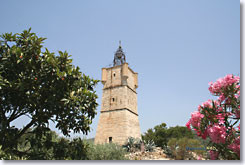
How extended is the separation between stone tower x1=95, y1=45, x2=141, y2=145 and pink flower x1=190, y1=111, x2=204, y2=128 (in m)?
12.0

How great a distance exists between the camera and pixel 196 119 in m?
2.92

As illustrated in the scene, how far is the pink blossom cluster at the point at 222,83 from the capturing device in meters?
2.88

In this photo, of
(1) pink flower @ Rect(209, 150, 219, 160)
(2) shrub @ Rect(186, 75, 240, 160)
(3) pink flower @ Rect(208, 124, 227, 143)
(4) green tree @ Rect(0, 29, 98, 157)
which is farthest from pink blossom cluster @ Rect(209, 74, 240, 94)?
(4) green tree @ Rect(0, 29, 98, 157)

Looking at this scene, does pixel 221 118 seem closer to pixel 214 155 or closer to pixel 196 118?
pixel 196 118

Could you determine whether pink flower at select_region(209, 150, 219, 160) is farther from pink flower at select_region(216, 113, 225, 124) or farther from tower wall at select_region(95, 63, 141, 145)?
tower wall at select_region(95, 63, 141, 145)

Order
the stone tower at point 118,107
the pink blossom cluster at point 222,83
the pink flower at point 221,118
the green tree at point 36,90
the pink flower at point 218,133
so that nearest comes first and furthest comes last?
the pink flower at point 218,133, the pink flower at point 221,118, the pink blossom cluster at point 222,83, the green tree at point 36,90, the stone tower at point 118,107

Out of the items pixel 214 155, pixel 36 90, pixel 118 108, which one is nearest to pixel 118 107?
pixel 118 108

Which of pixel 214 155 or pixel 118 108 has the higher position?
pixel 118 108

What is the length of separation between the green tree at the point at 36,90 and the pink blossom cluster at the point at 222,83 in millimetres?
3208

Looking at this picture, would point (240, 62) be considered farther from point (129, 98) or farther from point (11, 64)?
point (129, 98)

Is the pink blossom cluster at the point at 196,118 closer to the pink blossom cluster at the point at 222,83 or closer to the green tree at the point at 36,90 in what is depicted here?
the pink blossom cluster at the point at 222,83

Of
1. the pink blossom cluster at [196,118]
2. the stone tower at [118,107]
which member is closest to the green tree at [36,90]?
the pink blossom cluster at [196,118]

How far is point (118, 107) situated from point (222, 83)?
43.3 ft

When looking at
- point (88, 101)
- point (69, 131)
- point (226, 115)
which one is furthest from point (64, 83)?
point (226, 115)
